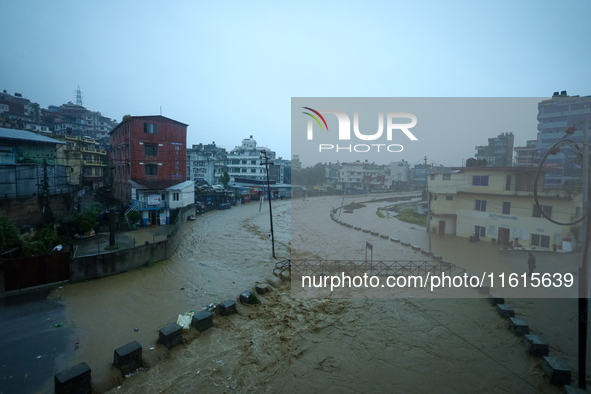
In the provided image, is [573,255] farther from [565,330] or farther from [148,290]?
[148,290]

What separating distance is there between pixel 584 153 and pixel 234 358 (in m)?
9.68

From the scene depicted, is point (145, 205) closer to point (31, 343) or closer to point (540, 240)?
point (31, 343)

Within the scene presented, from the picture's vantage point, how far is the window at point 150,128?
2613cm

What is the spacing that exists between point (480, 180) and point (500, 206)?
84.4 inches

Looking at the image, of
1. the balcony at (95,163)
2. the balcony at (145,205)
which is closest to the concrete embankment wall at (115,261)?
the balcony at (145,205)

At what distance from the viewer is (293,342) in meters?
8.23

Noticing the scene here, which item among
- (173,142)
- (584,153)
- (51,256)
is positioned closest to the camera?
(584,153)

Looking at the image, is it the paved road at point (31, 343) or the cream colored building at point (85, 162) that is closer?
the paved road at point (31, 343)

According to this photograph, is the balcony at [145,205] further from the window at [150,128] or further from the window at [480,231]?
the window at [480,231]

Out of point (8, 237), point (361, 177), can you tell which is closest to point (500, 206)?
point (8, 237)

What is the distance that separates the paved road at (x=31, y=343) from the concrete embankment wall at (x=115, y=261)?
1588 mm

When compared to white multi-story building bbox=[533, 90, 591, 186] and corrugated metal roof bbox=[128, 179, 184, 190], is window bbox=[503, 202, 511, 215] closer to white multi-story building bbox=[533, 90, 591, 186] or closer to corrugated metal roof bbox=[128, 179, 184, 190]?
white multi-story building bbox=[533, 90, 591, 186]

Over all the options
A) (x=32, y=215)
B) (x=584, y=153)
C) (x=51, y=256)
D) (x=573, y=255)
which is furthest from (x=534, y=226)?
(x=32, y=215)

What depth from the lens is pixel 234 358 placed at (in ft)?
24.1
